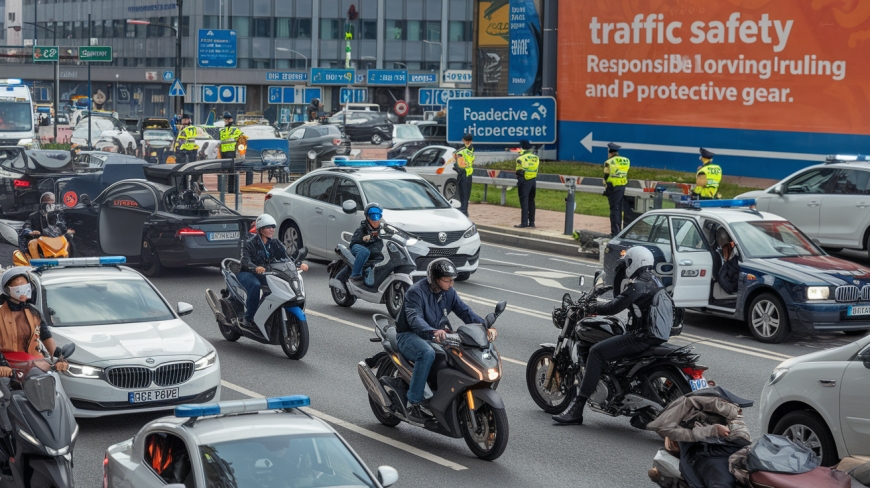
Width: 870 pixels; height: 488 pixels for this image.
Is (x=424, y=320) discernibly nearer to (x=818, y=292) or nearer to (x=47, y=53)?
(x=818, y=292)

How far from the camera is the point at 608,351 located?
10.2 meters

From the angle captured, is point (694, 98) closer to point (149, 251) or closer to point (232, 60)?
point (149, 251)

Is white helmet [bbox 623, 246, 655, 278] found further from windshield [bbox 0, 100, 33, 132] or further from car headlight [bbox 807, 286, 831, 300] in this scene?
windshield [bbox 0, 100, 33, 132]

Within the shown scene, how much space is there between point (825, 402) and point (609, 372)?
7.37ft

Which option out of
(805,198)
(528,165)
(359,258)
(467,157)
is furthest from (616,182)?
(359,258)

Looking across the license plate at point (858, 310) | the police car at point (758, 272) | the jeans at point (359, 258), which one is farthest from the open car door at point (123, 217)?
the license plate at point (858, 310)

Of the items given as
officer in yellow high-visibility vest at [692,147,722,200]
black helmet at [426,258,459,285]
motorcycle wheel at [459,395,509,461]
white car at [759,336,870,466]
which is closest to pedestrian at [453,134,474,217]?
officer in yellow high-visibility vest at [692,147,722,200]

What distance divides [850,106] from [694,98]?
4.71 m

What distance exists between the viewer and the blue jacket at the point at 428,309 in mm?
9750

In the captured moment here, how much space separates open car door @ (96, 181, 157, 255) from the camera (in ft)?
64.2

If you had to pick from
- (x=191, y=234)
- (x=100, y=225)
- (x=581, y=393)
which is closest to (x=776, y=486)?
(x=581, y=393)

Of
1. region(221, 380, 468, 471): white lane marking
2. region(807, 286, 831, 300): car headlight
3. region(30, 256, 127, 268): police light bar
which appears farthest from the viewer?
region(807, 286, 831, 300): car headlight

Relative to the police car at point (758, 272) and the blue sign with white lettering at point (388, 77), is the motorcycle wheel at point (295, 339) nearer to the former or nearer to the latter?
the police car at point (758, 272)

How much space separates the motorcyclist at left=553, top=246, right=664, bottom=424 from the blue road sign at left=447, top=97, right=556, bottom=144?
19.3 meters
